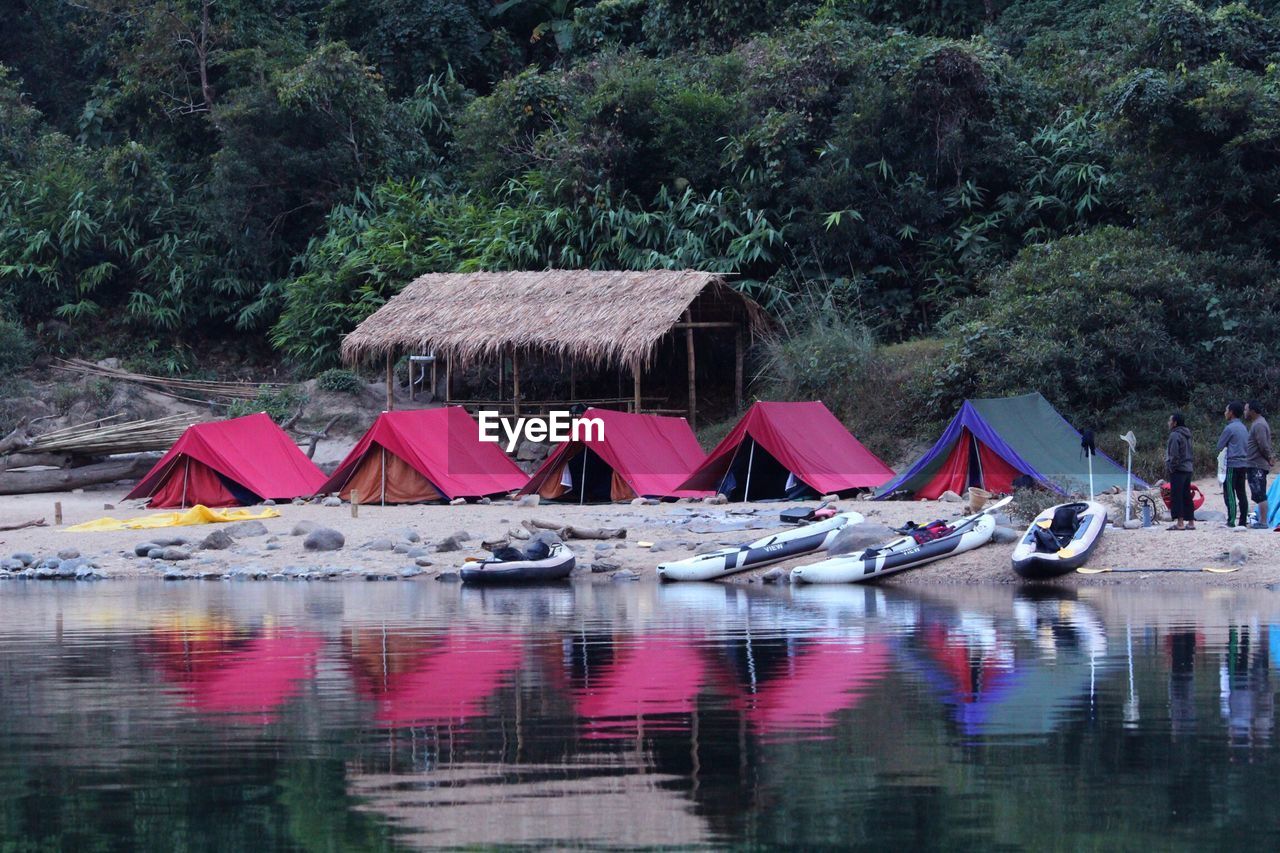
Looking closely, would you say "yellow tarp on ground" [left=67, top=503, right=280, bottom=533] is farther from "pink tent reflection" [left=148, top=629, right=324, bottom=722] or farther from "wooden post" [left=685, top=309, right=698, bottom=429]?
"pink tent reflection" [left=148, top=629, right=324, bottom=722]

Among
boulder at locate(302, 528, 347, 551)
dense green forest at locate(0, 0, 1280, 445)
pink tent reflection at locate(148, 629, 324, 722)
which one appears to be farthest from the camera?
dense green forest at locate(0, 0, 1280, 445)

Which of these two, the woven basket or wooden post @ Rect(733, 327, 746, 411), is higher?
wooden post @ Rect(733, 327, 746, 411)

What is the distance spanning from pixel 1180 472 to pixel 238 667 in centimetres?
931

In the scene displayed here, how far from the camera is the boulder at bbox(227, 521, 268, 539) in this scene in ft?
60.0

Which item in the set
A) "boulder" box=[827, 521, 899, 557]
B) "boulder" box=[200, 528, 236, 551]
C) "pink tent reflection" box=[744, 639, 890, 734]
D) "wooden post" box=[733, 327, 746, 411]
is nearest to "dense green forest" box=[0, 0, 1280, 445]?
"wooden post" box=[733, 327, 746, 411]

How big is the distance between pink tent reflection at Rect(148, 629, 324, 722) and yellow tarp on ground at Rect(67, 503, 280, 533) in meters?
8.03

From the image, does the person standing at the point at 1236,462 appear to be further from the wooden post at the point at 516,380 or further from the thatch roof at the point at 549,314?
the wooden post at the point at 516,380

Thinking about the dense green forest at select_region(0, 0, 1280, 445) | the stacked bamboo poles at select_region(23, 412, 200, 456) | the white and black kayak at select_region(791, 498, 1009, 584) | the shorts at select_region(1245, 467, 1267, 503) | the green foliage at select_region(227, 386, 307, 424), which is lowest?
the white and black kayak at select_region(791, 498, 1009, 584)

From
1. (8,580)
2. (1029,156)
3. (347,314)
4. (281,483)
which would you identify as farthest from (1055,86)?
(8,580)

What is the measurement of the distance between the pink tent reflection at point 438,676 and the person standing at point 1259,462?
7816 mm

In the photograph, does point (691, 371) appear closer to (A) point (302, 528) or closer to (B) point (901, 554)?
(A) point (302, 528)

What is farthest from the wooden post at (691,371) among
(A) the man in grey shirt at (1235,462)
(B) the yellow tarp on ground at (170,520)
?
(A) the man in grey shirt at (1235,462)

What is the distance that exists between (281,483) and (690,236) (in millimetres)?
8577

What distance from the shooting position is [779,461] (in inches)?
811
